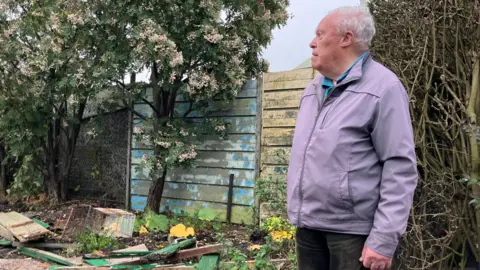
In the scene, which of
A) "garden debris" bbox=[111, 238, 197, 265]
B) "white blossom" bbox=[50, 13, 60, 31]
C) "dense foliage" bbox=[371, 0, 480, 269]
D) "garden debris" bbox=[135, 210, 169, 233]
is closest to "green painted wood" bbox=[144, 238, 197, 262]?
"garden debris" bbox=[111, 238, 197, 265]

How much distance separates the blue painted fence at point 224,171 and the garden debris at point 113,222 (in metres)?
1.29

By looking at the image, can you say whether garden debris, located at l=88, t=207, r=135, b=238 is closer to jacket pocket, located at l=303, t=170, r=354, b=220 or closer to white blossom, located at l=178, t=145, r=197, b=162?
white blossom, located at l=178, t=145, r=197, b=162

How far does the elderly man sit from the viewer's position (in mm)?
1607

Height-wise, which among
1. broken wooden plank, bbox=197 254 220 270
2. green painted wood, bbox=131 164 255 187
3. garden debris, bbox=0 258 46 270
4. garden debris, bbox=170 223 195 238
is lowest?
garden debris, bbox=0 258 46 270


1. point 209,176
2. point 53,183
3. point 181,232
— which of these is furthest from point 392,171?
point 53,183

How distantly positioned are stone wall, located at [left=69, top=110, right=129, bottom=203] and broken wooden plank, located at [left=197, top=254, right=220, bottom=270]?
3.90m

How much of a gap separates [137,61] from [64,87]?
1.19m

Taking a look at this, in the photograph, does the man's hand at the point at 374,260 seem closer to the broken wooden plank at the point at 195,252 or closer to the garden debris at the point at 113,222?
the broken wooden plank at the point at 195,252

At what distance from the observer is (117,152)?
764 centimetres

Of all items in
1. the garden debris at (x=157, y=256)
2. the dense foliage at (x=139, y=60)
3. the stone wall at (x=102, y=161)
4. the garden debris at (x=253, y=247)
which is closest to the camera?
the garden debris at (x=157, y=256)

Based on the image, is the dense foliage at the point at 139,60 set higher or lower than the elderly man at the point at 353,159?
higher

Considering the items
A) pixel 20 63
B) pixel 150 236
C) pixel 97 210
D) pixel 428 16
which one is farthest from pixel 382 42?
pixel 20 63

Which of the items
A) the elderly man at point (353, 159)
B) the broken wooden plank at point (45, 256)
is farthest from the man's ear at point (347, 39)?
the broken wooden plank at point (45, 256)

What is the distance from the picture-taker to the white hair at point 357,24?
5.73ft
